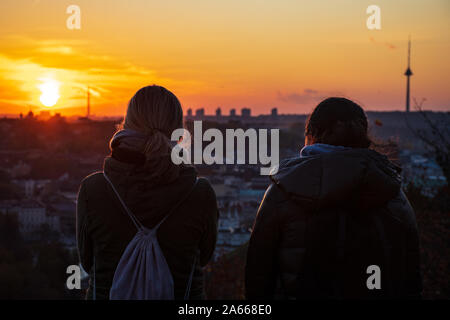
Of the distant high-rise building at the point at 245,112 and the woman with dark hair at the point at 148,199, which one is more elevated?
the distant high-rise building at the point at 245,112

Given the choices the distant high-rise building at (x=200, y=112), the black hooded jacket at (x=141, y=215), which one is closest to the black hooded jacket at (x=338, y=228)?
the black hooded jacket at (x=141, y=215)

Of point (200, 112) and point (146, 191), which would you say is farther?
point (200, 112)

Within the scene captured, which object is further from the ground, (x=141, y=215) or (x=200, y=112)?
(x=200, y=112)

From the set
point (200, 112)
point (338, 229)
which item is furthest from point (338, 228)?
point (200, 112)

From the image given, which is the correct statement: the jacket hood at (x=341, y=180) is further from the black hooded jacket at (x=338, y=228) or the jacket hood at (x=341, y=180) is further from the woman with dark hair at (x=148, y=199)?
the woman with dark hair at (x=148, y=199)

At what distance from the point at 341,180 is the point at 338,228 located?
19 centimetres

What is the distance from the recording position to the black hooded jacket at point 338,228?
1955mm

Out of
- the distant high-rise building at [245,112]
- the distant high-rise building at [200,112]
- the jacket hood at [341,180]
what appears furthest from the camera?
the distant high-rise building at [245,112]

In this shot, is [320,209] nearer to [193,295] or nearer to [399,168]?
[399,168]

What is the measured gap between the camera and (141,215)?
2.14 m

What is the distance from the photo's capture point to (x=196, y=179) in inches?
86.7

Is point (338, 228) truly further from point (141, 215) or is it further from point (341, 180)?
point (141, 215)
